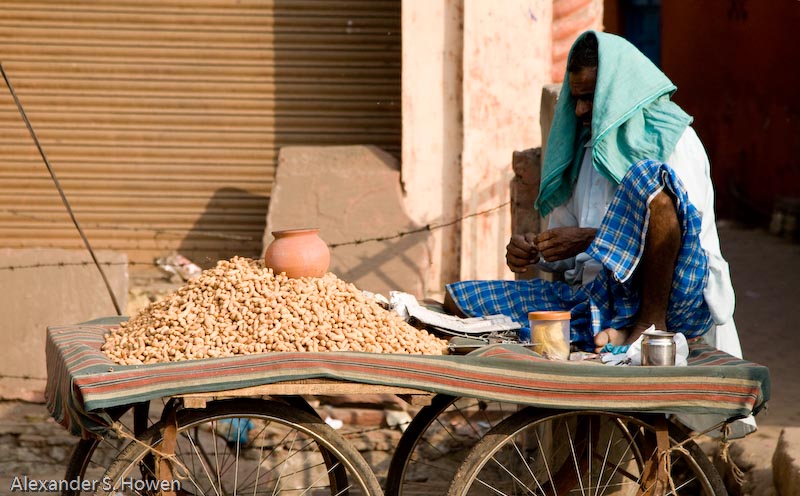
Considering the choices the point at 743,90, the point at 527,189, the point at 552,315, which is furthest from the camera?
the point at 743,90

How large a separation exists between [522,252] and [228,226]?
307 centimetres

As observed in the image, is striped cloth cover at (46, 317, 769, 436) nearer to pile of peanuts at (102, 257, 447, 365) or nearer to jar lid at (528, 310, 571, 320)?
pile of peanuts at (102, 257, 447, 365)

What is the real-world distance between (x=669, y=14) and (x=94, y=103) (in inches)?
290

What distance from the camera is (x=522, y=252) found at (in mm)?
3686

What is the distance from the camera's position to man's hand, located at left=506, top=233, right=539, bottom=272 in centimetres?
368

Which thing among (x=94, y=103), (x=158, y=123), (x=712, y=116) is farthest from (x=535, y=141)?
(x=712, y=116)

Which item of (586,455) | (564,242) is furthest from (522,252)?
(586,455)

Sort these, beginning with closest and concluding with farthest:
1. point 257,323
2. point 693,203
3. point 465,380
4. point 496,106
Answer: point 465,380 → point 257,323 → point 693,203 → point 496,106

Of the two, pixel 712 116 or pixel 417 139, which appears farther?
pixel 712 116

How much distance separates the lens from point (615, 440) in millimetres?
3637

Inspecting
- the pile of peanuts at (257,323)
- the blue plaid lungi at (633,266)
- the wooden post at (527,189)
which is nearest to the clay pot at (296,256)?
the pile of peanuts at (257,323)

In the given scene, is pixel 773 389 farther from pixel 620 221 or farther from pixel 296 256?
pixel 296 256

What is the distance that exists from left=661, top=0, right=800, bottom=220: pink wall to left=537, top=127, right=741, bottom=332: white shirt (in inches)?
188

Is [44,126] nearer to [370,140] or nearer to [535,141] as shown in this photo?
[370,140]
